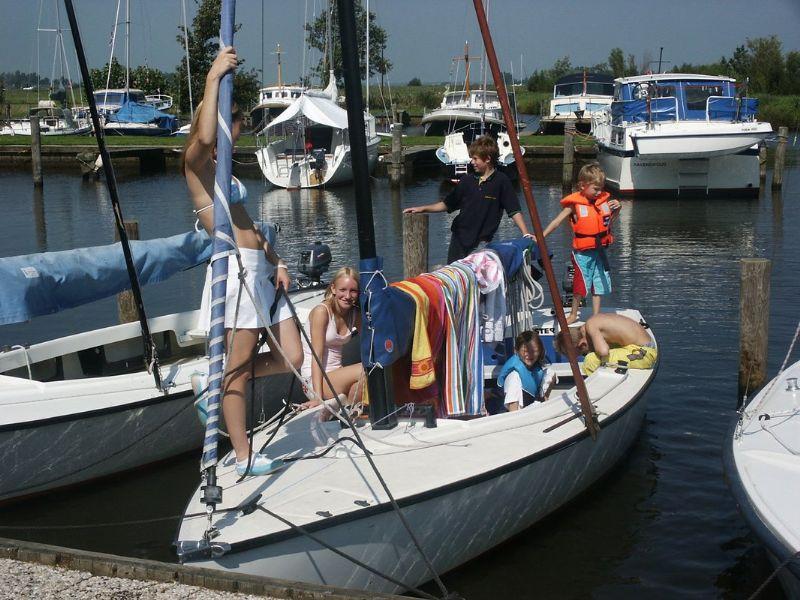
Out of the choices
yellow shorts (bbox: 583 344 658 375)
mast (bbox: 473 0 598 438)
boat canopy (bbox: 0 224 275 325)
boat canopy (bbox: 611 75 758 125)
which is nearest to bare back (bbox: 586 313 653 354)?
yellow shorts (bbox: 583 344 658 375)

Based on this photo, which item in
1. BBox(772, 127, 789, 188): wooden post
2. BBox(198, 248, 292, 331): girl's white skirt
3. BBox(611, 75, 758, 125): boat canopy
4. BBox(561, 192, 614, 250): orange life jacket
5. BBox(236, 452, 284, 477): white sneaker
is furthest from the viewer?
BBox(611, 75, 758, 125): boat canopy

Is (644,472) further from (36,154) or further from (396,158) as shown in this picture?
(36,154)

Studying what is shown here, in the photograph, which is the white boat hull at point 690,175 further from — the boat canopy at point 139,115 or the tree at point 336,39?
the boat canopy at point 139,115

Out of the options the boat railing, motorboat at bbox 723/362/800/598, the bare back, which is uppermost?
the boat railing

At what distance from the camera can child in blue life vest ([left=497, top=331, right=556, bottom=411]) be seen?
24.1 feet

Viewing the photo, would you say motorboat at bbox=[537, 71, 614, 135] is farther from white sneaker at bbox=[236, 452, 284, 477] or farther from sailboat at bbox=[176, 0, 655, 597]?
white sneaker at bbox=[236, 452, 284, 477]

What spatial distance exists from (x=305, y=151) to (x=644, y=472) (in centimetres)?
2468

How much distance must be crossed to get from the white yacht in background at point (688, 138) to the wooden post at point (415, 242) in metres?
16.2

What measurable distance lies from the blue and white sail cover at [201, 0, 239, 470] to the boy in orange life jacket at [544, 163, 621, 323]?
4.72 meters

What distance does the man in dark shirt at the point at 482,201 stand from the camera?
859 centimetres

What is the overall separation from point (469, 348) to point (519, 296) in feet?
4.43

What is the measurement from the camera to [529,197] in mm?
6004

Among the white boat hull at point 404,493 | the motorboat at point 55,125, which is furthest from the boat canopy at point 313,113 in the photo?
the white boat hull at point 404,493

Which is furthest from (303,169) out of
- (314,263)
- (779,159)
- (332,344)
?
(332,344)
